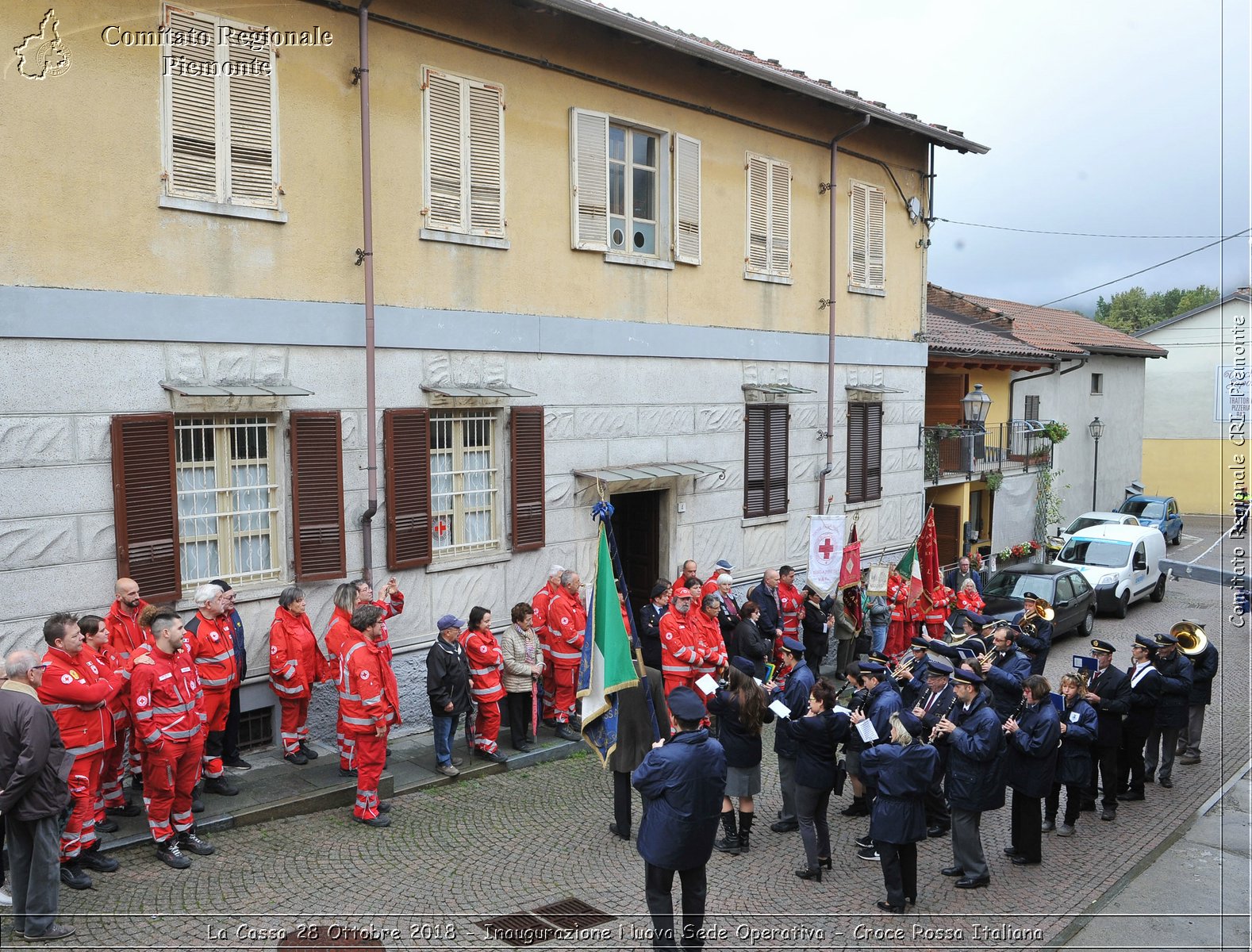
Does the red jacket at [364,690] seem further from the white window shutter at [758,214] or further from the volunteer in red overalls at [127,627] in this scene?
the white window shutter at [758,214]

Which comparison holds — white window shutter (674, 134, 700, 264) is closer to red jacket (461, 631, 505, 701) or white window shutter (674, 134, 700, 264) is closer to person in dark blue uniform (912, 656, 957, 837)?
red jacket (461, 631, 505, 701)

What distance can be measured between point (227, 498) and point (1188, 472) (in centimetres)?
4060

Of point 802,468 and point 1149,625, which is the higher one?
point 802,468

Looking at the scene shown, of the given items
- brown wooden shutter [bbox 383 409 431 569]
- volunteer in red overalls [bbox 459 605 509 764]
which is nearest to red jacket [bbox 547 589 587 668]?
volunteer in red overalls [bbox 459 605 509 764]

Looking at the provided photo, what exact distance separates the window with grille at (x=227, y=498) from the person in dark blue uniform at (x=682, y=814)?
207 inches

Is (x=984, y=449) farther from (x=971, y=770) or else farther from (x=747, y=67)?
(x=971, y=770)

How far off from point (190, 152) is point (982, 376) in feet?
68.9

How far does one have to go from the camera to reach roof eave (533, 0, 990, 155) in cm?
1149

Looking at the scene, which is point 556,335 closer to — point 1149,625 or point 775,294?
point 775,294

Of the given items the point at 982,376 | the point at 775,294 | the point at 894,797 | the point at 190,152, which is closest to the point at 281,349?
the point at 190,152

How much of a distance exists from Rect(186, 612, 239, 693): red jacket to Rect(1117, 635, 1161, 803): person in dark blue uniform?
8669 millimetres

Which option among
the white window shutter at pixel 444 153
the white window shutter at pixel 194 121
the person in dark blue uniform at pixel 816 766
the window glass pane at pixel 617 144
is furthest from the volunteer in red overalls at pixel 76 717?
the window glass pane at pixel 617 144

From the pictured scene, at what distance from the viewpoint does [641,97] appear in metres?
13.4

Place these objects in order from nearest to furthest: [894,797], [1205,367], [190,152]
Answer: [894,797], [190,152], [1205,367]
